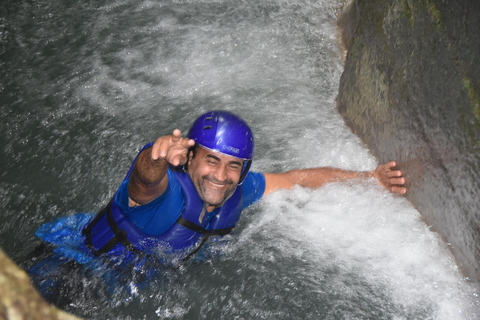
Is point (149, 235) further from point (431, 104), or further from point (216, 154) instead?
point (431, 104)

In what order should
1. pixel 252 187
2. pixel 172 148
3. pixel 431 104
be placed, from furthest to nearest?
pixel 252 187
pixel 431 104
pixel 172 148

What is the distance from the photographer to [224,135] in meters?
3.10

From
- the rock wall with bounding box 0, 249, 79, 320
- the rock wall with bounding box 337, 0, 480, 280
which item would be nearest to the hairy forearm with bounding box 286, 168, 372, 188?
the rock wall with bounding box 337, 0, 480, 280

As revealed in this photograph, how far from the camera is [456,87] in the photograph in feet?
10.8

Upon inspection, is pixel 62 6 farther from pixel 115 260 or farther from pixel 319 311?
pixel 319 311

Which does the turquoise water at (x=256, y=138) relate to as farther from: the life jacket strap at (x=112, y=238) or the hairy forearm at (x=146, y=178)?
the hairy forearm at (x=146, y=178)

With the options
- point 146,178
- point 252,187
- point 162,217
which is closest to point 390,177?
point 252,187

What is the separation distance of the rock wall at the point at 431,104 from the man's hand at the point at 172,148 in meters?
1.90

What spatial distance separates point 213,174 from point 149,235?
1.91ft

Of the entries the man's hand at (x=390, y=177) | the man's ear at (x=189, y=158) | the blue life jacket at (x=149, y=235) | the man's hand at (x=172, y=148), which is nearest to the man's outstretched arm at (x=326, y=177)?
the man's hand at (x=390, y=177)

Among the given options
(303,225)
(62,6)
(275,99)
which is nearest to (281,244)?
(303,225)

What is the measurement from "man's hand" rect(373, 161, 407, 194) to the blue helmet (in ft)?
4.73

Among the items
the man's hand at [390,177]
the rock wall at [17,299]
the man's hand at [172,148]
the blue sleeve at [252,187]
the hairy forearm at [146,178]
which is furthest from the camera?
the man's hand at [390,177]

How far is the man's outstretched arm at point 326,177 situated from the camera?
3896 millimetres
